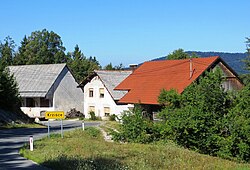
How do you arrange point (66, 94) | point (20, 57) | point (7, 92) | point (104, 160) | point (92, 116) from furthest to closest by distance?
point (20, 57), point (66, 94), point (92, 116), point (7, 92), point (104, 160)

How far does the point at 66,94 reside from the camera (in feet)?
206

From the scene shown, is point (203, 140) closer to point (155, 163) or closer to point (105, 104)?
point (155, 163)

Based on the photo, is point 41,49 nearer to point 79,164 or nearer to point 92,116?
point 92,116

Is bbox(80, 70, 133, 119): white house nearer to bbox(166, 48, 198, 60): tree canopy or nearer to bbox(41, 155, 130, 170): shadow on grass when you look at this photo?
bbox(166, 48, 198, 60): tree canopy

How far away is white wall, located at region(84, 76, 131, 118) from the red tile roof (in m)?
13.2

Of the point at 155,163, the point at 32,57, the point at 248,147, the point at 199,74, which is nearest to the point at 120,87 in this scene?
the point at 199,74

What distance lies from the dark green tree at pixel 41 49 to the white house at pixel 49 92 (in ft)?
91.4

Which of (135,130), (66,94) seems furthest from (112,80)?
(135,130)

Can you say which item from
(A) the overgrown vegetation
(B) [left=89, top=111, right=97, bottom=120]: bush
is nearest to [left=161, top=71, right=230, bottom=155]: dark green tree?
(A) the overgrown vegetation

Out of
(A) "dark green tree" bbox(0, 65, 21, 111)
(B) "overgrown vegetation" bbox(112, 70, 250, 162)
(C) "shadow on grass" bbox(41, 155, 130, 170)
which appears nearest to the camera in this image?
(C) "shadow on grass" bbox(41, 155, 130, 170)

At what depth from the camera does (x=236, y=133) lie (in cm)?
2564

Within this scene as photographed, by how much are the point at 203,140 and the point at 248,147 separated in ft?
9.83

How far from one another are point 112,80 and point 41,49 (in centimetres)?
4151

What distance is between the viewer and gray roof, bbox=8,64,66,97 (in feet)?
201
